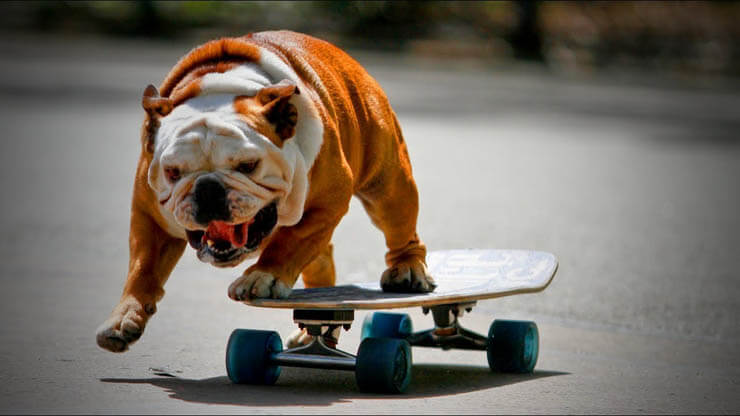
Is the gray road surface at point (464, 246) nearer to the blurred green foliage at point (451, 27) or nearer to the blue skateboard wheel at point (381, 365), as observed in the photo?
the blue skateboard wheel at point (381, 365)

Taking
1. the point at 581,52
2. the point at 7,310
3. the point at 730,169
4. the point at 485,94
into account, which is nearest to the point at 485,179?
the point at 730,169

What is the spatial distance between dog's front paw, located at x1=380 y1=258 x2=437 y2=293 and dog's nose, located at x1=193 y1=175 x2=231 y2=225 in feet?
3.72

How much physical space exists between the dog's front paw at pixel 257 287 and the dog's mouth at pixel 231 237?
85 mm

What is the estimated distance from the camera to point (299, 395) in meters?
4.28

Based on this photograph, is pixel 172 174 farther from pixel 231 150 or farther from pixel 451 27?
pixel 451 27

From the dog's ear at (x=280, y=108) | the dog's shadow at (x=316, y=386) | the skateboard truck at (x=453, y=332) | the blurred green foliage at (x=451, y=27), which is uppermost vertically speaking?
the blurred green foliage at (x=451, y=27)

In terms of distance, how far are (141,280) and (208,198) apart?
0.59 m

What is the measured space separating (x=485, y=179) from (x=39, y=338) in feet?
24.5

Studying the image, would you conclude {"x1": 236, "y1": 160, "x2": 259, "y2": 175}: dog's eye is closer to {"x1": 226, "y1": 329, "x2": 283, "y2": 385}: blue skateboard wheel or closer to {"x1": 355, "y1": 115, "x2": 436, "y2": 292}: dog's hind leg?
{"x1": 226, "y1": 329, "x2": 283, "y2": 385}: blue skateboard wheel

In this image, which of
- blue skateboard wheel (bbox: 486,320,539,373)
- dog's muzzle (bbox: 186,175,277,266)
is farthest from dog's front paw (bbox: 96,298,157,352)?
blue skateboard wheel (bbox: 486,320,539,373)

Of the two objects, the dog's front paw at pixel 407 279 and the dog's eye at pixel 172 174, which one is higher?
the dog's eye at pixel 172 174

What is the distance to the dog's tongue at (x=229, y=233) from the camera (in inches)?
165

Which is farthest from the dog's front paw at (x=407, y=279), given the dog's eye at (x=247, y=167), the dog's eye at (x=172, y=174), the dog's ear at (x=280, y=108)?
the dog's eye at (x=172, y=174)

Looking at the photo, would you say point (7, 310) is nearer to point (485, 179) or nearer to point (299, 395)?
point (299, 395)
